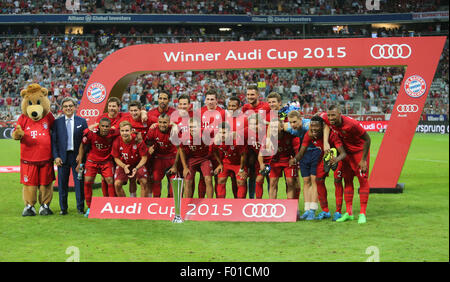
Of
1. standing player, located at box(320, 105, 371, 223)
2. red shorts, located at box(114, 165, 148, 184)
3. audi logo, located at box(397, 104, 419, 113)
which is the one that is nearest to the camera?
standing player, located at box(320, 105, 371, 223)

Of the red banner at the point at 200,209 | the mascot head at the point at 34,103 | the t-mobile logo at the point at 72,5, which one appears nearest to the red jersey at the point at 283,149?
the red banner at the point at 200,209

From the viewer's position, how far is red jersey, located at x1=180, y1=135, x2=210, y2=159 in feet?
30.2

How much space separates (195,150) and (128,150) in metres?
1.10

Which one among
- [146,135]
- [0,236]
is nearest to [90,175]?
[146,135]

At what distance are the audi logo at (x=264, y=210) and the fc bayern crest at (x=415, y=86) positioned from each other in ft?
14.2

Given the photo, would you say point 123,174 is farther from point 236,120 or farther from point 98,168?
point 236,120

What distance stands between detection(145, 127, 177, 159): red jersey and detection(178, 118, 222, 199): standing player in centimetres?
41

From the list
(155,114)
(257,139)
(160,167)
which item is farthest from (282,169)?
(155,114)

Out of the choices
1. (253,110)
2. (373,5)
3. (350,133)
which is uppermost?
(373,5)

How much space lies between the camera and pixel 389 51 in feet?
34.4

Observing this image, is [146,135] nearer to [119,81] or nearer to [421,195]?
[119,81]

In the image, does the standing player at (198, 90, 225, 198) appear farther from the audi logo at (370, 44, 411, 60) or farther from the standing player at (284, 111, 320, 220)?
the audi logo at (370, 44, 411, 60)

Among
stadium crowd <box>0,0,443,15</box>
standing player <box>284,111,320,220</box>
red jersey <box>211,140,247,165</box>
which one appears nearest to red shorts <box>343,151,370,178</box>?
standing player <box>284,111,320,220</box>

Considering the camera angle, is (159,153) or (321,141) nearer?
(321,141)
